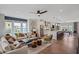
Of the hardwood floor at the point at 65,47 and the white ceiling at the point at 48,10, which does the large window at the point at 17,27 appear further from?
the hardwood floor at the point at 65,47

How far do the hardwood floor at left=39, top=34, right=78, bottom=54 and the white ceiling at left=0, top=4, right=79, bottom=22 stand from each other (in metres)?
0.43

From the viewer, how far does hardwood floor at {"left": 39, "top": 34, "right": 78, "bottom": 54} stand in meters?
2.74

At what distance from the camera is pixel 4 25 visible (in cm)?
270

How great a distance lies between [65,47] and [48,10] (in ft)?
2.71

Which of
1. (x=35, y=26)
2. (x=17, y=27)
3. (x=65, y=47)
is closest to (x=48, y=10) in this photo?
(x=35, y=26)

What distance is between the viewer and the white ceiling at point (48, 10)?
106 inches

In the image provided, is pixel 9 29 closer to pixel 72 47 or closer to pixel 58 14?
pixel 58 14

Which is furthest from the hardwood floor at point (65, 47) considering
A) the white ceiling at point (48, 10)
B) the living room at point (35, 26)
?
the white ceiling at point (48, 10)

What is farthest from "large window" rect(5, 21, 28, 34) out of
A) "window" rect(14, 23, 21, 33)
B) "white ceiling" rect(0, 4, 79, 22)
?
"white ceiling" rect(0, 4, 79, 22)

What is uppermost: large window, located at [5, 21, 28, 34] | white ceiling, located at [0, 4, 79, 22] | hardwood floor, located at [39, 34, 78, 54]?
white ceiling, located at [0, 4, 79, 22]

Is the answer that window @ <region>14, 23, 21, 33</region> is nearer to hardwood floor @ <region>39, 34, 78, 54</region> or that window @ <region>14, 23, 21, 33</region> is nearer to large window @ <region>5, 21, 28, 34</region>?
large window @ <region>5, 21, 28, 34</region>

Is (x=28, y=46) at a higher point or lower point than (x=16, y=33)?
lower

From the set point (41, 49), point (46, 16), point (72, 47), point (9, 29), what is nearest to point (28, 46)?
point (41, 49)

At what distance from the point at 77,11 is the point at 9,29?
140cm
